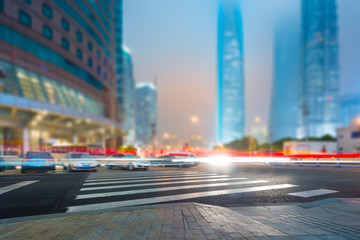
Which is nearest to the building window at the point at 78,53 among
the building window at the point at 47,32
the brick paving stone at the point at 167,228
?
the building window at the point at 47,32

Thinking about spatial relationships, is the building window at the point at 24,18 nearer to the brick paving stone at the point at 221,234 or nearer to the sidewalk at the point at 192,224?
the sidewalk at the point at 192,224

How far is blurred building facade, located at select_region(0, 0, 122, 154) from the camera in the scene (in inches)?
1275

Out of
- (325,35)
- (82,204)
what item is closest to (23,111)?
(82,204)

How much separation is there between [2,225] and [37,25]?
142ft

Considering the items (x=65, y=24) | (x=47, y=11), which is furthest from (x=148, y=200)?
(x=65, y=24)

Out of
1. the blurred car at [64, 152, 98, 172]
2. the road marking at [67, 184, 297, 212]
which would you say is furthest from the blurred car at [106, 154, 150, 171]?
the road marking at [67, 184, 297, 212]

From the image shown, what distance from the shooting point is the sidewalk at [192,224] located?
394 centimetres

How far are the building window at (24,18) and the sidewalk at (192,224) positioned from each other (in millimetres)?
41181

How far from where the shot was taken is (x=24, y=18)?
3578 centimetres

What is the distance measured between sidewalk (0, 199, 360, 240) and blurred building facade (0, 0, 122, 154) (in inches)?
1221

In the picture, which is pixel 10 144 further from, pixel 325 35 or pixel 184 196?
pixel 325 35

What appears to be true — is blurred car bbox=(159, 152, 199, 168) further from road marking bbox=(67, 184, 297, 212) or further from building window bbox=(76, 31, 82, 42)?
building window bbox=(76, 31, 82, 42)

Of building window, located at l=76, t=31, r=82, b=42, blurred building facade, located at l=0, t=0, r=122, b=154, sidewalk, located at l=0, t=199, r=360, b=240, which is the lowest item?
sidewalk, located at l=0, t=199, r=360, b=240

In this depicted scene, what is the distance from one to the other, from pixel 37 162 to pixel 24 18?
31.0 metres
